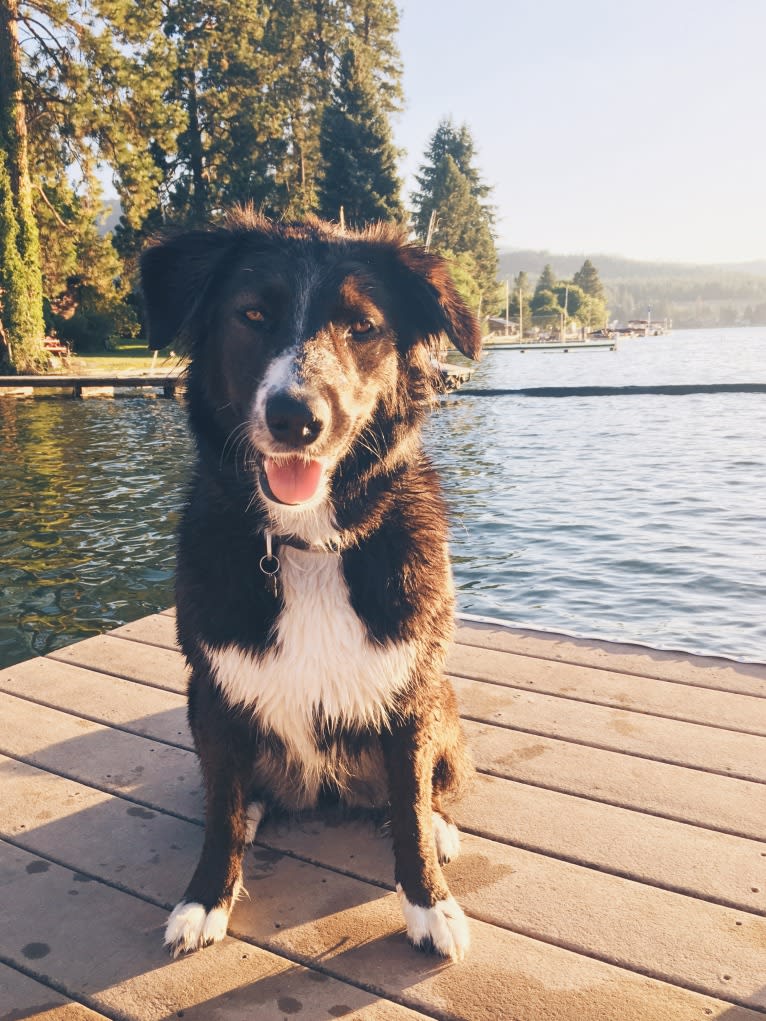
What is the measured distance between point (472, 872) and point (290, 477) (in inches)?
48.6

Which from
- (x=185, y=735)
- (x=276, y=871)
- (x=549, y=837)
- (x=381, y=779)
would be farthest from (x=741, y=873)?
(x=185, y=735)

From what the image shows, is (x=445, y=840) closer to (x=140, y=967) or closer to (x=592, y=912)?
(x=592, y=912)

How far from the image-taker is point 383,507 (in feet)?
7.89

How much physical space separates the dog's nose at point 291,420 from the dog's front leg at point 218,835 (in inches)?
31.6

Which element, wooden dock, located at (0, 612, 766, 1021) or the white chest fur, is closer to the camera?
wooden dock, located at (0, 612, 766, 1021)

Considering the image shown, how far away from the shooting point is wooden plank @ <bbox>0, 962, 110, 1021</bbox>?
1.88m

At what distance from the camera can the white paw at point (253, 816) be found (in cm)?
255

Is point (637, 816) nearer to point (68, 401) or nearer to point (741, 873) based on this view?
point (741, 873)

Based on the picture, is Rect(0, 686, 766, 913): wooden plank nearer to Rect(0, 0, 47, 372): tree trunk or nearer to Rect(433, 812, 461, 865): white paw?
Rect(433, 812, 461, 865): white paw

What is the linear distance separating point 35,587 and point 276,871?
5.33 meters

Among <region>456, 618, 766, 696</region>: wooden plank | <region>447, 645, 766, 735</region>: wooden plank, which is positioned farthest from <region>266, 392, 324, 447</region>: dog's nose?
<region>456, 618, 766, 696</region>: wooden plank

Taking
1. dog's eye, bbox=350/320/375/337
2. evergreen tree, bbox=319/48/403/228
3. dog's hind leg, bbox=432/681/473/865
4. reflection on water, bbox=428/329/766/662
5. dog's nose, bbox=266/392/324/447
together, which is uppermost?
evergreen tree, bbox=319/48/403/228

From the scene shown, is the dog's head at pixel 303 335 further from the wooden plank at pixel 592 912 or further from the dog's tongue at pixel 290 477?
the wooden plank at pixel 592 912

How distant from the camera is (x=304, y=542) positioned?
239cm
